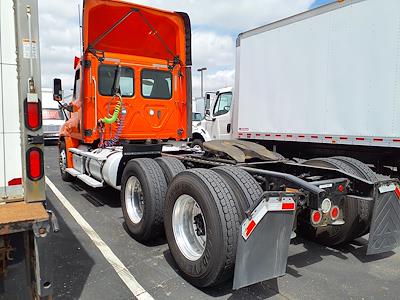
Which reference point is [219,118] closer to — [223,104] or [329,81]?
[223,104]

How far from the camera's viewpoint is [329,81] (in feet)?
22.9

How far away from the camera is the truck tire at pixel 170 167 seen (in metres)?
4.44

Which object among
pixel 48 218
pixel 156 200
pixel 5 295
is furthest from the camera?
pixel 156 200

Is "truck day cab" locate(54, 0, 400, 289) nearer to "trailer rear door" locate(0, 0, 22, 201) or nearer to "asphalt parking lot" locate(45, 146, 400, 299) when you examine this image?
"asphalt parking lot" locate(45, 146, 400, 299)

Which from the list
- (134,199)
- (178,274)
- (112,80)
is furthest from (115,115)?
(178,274)

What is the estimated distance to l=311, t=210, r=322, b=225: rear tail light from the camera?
10.1 ft

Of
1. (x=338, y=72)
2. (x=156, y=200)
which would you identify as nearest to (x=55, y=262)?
(x=156, y=200)

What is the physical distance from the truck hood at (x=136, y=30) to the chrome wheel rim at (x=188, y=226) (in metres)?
4.20

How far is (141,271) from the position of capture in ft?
11.9

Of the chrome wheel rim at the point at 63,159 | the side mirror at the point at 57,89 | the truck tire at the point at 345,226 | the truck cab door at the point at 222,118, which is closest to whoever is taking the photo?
the truck tire at the point at 345,226

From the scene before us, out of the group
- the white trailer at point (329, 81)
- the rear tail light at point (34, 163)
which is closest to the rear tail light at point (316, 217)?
the rear tail light at point (34, 163)

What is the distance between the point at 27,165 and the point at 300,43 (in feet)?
22.3

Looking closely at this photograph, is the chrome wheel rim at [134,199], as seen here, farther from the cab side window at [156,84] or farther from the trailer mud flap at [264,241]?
the cab side window at [156,84]

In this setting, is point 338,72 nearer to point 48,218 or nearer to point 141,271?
point 141,271
